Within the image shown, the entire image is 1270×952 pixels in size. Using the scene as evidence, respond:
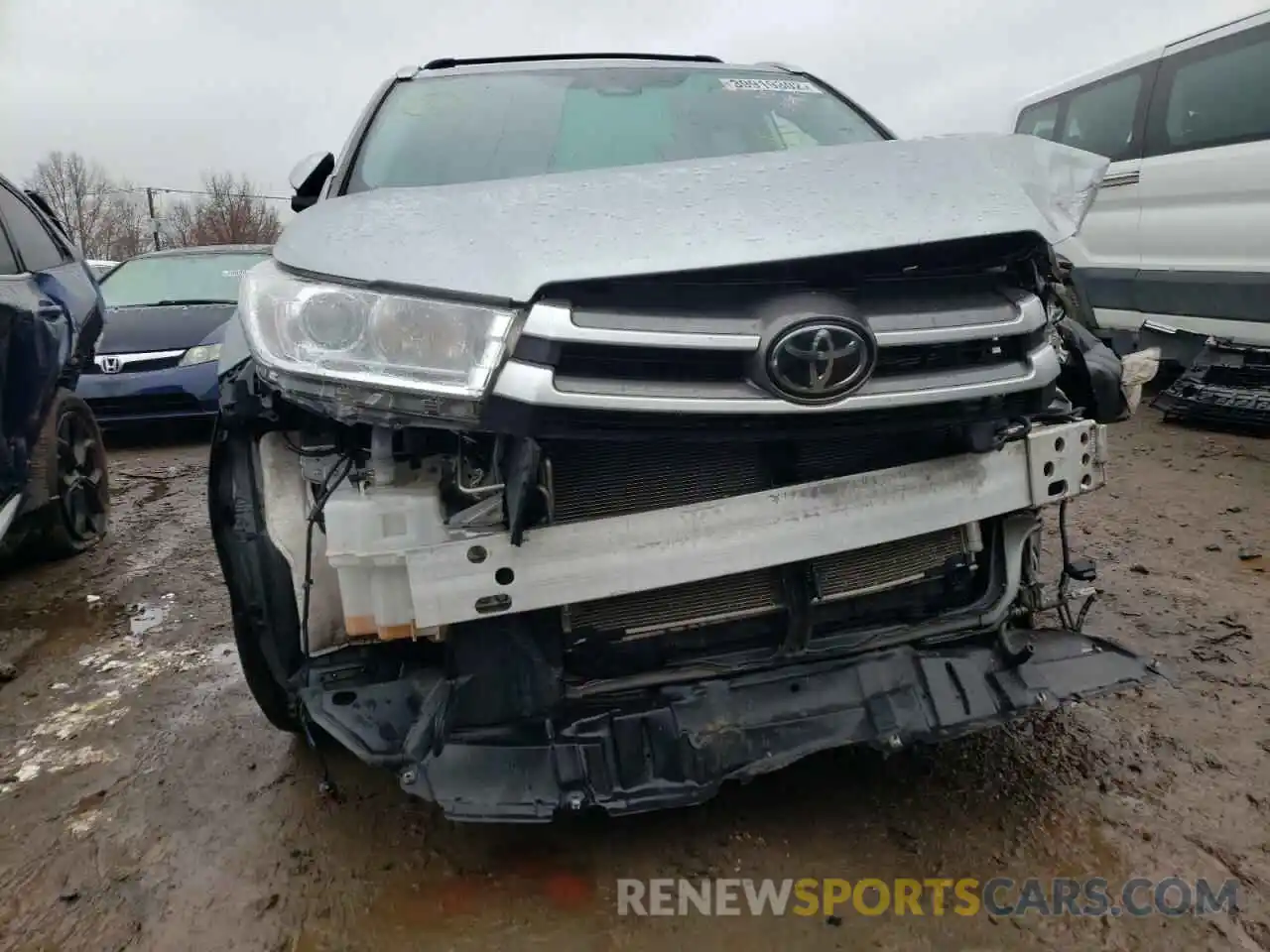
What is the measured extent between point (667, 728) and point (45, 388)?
10.9ft

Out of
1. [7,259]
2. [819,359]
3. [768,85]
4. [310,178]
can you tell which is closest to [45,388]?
[7,259]

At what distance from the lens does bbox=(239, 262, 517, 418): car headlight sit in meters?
1.70

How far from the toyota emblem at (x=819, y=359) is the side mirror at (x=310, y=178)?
6.31 ft

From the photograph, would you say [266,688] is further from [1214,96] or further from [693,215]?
[1214,96]

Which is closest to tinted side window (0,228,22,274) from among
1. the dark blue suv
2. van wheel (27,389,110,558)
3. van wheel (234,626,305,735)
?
the dark blue suv

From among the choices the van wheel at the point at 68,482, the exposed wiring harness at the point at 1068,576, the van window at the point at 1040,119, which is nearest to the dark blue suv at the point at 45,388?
the van wheel at the point at 68,482

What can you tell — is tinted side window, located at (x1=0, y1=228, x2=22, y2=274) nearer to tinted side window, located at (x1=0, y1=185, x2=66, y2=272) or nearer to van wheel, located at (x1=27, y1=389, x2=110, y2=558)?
tinted side window, located at (x1=0, y1=185, x2=66, y2=272)

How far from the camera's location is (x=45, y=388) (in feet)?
13.0

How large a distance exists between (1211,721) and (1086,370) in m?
1.06

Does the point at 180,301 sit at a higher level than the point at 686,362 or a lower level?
lower

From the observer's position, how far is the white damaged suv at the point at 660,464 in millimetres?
1733

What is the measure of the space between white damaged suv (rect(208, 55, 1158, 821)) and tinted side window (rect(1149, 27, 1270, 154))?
3900 mm

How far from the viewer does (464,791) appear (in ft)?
6.10

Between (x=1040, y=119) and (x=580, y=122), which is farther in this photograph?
(x=1040, y=119)
